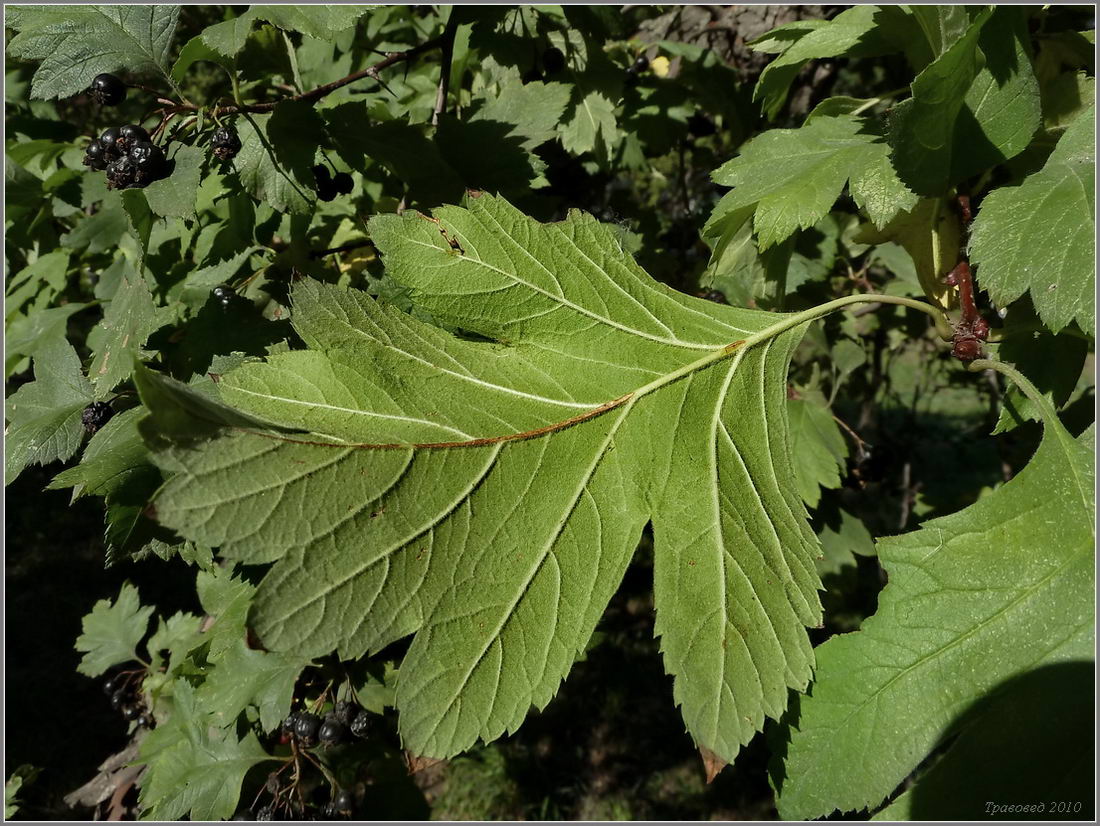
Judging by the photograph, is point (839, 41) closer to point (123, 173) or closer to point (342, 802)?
point (123, 173)

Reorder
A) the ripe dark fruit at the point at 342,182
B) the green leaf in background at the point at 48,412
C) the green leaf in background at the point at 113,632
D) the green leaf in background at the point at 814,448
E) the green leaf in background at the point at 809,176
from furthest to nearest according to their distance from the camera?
the green leaf in background at the point at 113,632
the green leaf in background at the point at 814,448
the ripe dark fruit at the point at 342,182
the green leaf in background at the point at 48,412
the green leaf in background at the point at 809,176

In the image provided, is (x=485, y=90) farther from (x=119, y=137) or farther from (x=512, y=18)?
(x=119, y=137)

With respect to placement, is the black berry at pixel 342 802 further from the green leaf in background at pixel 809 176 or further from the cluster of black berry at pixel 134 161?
the green leaf in background at pixel 809 176

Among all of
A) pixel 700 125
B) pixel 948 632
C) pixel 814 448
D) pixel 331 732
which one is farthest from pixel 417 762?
pixel 700 125

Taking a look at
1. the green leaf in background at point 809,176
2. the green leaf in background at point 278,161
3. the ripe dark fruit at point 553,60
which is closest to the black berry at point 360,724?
the green leaf in background at point 278,161

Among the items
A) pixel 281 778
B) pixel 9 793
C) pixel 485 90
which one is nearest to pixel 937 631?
pixel 485 90
